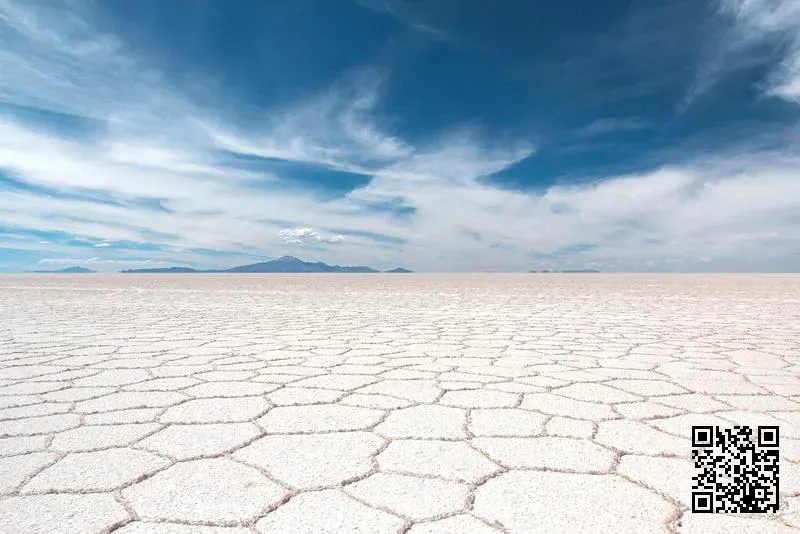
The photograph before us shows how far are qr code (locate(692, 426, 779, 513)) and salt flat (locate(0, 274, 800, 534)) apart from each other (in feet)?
0.11

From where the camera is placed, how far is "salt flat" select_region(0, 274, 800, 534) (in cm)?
116

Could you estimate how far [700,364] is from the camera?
9.46ft

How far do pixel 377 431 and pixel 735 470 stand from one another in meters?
1.00

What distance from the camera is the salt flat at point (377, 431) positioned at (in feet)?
3.82

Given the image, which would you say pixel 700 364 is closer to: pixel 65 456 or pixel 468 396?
pixel 468 396

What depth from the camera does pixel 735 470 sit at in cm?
142

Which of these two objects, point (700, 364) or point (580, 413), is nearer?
point (580, 413)

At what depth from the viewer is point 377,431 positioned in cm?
172

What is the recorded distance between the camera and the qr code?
1222 mm

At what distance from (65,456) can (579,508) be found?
4.45ft

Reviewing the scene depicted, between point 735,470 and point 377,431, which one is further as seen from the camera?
point 377,431

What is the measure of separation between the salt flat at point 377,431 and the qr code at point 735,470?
0.03 meters

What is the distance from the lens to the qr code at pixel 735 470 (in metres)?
1.22

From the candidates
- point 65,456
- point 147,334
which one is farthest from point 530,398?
point 147,334
